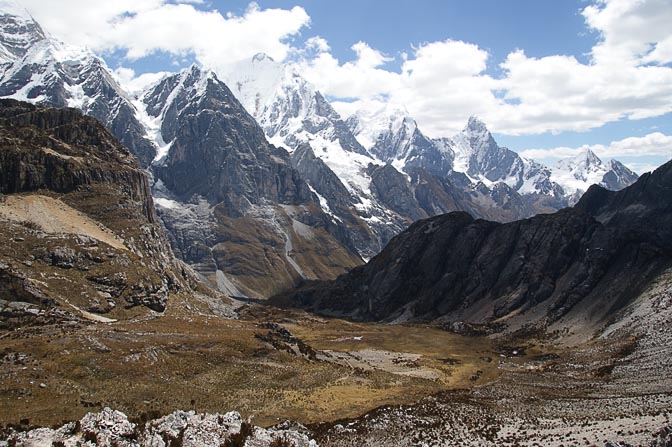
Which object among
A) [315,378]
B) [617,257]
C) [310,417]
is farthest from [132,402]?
[617,257]

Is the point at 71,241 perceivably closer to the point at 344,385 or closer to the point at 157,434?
the point at 344,385

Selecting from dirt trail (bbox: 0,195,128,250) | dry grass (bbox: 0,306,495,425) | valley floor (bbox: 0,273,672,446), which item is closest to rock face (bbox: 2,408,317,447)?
valley floor (bbox: 0,273,672,446)

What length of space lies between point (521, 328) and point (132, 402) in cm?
13193

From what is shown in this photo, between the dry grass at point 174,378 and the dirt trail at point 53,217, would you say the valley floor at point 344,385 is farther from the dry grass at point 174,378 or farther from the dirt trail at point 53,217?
the dirt trail at point 53,217

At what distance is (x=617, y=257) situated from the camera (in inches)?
6973

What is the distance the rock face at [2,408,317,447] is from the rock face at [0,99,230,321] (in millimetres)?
78861

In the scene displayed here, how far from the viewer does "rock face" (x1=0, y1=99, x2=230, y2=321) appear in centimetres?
12331

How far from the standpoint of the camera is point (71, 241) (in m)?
144

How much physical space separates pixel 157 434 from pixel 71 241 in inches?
4637

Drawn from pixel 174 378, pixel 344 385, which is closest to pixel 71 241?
pixel 174 378

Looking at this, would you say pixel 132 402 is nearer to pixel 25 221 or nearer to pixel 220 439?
pixel 220 439

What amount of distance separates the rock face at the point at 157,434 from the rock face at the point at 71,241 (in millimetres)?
78861

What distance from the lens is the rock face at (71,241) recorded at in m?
123

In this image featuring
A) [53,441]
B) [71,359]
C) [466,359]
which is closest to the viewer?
[53,441]
